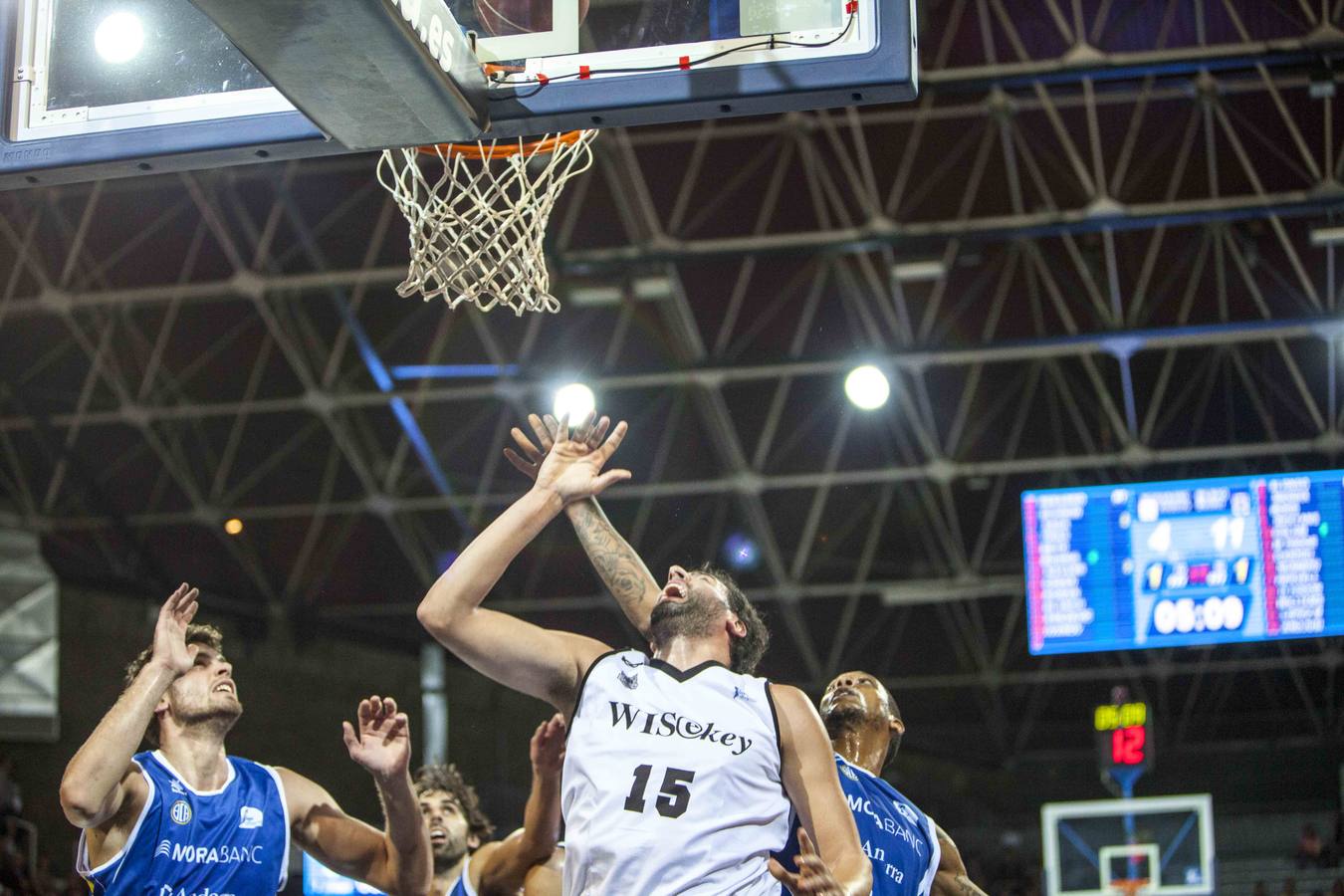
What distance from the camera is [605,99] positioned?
4484mm

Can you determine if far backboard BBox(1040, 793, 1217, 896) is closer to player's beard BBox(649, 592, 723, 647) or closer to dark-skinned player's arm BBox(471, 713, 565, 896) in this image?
dark-skinned player's arm BBox(471, 713, 565, 896)

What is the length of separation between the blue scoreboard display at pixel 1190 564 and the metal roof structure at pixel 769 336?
271 cm

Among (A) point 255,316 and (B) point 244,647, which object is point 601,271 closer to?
(A) point 255,316

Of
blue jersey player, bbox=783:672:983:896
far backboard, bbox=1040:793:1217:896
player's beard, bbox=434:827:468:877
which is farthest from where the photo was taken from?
far backboard, bbox=1040:793:1217:896

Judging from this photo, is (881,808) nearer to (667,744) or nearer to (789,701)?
(789,701)

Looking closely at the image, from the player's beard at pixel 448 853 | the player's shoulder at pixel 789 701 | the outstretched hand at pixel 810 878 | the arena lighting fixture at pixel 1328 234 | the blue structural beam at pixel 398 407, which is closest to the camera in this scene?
the outstretched hand at pixel 810 878

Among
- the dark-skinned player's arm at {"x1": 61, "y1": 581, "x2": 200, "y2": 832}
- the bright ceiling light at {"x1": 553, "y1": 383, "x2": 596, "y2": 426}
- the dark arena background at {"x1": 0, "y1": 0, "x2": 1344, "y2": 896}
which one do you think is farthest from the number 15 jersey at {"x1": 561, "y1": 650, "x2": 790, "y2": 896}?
the bright ceiling light at {"x1": 553, "y1": 383, "x2": 596, "y2": 426}

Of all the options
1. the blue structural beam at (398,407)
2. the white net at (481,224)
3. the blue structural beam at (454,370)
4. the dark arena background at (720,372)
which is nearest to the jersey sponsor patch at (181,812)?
the white net at (481,224)

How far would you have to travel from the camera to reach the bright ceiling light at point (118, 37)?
4648 mm

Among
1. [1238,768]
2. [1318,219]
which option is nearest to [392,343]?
[1318,219]

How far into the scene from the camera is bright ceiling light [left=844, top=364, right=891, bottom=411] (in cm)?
1622

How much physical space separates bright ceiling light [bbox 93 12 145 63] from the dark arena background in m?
8.75

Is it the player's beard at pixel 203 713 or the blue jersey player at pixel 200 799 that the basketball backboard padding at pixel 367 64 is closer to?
the blue jersey player at pixel 200 799

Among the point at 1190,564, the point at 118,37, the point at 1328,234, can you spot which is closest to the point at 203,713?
the point at 118,37
